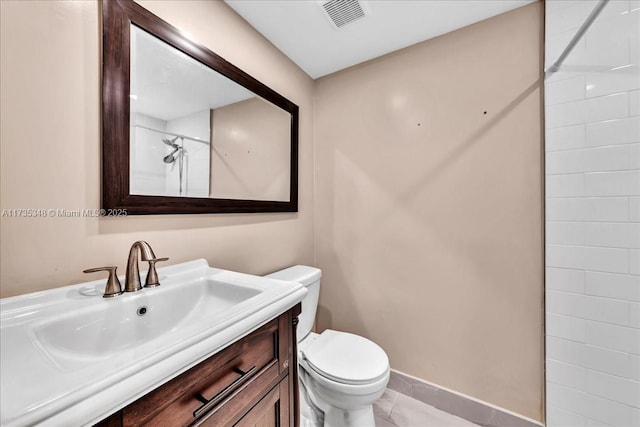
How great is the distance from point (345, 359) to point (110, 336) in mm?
967

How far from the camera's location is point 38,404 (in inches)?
14.0

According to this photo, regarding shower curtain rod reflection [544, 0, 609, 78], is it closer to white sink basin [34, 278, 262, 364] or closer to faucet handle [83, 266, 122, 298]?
white sink basin [34, 278, 262, 364]

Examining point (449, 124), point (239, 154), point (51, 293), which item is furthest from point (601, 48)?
point (51, 293)

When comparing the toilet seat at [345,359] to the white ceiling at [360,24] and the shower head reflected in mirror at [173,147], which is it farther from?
the white ceiling at [360,24]

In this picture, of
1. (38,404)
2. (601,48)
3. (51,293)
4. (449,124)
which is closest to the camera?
(38,404)

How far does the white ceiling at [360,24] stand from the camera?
1.31 meters

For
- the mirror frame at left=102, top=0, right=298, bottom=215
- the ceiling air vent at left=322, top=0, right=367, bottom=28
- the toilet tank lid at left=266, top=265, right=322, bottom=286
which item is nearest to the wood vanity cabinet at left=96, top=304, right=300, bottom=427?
the toilet tank lid at left=266, top=265, right=322, bottom=286

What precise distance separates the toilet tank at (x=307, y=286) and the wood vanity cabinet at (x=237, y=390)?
0.52 m

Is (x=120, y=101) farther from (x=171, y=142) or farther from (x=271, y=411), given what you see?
(x=271, y=411)

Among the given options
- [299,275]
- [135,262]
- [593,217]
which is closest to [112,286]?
[135,262]

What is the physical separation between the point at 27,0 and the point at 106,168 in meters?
0.48

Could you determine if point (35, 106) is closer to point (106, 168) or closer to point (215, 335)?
point (106, 168)

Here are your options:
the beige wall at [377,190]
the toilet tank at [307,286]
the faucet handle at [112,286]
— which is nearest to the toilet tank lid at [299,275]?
the toilet tank at [307,286]

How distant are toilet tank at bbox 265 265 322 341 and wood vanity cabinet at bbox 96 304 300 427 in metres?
0.52
